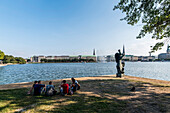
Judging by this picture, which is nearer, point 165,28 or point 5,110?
point 5,110

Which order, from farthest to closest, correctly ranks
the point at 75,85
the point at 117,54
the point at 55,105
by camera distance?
the point at 117,54 → the point at 75,85 → the point at 55,105

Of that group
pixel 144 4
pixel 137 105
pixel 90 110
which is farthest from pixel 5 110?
pixel 144 4

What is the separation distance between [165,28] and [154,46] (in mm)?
2555

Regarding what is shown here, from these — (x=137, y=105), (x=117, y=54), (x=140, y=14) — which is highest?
(x=140, y=14)

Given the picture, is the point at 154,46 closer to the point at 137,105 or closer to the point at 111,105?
the point at 137,105

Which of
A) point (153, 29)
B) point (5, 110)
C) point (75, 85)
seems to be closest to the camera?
point (5, 110)

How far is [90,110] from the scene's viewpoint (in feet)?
17.5

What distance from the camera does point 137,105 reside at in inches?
239

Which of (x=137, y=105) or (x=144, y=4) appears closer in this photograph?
(x=137, y=105)

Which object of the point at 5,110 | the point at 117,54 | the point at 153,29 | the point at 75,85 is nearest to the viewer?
the point at 5,110

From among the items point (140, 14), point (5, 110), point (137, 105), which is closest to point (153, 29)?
point (140, 14)

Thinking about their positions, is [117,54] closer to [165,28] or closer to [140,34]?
[140,34]

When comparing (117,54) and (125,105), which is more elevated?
(117,54)

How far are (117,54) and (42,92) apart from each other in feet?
48.4
